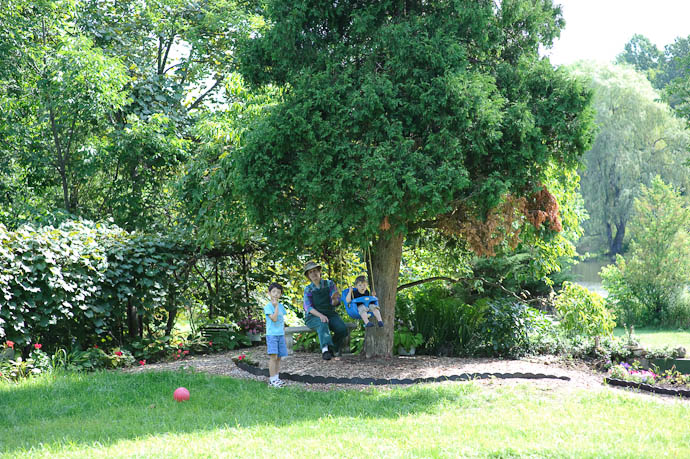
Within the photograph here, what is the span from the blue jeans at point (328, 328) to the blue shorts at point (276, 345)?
1.26 metres

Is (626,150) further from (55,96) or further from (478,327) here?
(55,96)

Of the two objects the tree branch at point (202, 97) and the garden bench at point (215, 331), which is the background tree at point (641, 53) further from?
the garden bench at point (215, 331)

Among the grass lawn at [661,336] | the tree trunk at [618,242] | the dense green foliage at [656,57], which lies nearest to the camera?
the grass lawn at [661,336]

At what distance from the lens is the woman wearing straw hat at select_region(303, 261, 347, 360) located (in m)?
7.66

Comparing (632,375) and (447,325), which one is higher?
(447,325)

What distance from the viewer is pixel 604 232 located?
88.7 feet

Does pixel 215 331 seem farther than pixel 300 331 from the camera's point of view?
Yes

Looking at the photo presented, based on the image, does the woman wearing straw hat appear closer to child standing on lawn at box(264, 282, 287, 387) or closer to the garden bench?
child standing on lawn at box(264, 282, 287, 387)

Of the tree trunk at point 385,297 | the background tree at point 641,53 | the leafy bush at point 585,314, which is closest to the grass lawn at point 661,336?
the leafy bush at point 585,314

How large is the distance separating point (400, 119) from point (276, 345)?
272 centimetres

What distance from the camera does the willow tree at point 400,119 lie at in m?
6.12

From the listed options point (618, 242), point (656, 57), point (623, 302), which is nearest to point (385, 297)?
point (623, 302)

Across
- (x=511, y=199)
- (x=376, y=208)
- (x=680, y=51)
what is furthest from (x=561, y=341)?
(x=680, y=51)

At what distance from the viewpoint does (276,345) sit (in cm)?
630
